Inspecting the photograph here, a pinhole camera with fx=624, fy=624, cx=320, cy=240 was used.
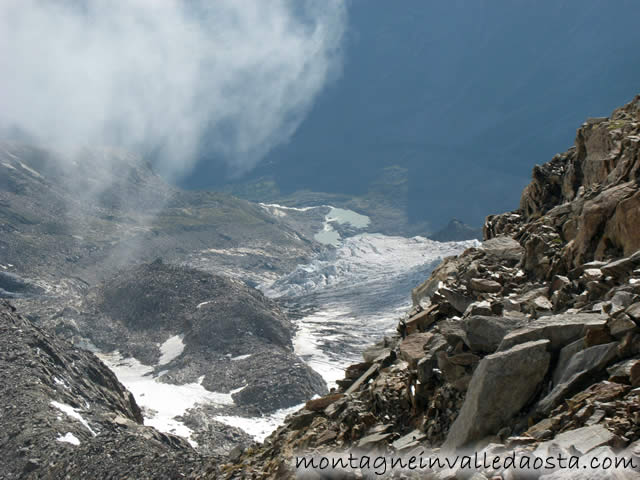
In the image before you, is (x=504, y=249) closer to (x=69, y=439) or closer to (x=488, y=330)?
(x=488, y=330)

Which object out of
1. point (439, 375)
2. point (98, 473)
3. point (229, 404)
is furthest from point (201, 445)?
point (439, 375)

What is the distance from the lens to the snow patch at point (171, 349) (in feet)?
278

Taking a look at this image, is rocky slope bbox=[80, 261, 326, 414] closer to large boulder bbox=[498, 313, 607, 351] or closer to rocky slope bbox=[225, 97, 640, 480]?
rocky slope bbox=[225, 97, 640, 480]

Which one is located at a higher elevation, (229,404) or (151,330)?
(151,330)

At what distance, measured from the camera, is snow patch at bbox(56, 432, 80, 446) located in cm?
3005

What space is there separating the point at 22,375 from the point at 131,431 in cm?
834

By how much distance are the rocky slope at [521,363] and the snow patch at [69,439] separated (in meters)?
15.8

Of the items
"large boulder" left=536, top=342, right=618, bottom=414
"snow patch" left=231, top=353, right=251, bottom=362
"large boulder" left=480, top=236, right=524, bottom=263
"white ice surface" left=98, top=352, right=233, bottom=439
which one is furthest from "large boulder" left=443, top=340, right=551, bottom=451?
"snow patch" left=231, top=353, right=251, bottom=362

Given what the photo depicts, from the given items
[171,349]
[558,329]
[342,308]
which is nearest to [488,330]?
[558,329]

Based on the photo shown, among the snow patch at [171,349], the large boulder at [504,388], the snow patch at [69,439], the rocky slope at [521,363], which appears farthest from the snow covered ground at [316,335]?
the large boulder at [504,388]

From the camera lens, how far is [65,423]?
3231cm

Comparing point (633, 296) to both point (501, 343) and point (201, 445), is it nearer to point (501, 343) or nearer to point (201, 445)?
point (501, 343)

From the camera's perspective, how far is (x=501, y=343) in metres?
10.4

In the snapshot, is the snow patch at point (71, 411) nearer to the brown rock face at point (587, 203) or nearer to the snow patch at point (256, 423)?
the snow patch at point (256, 423)
